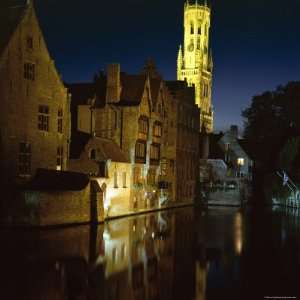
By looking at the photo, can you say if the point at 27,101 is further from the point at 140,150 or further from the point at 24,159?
the point at 140,150

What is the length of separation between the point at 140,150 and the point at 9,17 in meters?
23.0

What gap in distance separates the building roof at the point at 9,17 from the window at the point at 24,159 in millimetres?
7871

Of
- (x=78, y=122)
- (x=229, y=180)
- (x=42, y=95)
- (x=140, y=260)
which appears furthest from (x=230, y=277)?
(x=229, y=180)

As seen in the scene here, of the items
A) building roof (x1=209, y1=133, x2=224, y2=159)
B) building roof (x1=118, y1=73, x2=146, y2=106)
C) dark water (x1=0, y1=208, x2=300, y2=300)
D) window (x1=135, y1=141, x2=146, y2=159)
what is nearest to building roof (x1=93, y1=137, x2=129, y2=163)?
window (x1=135, y1=141, x2=146, y2=159)

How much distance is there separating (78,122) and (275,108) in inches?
1986

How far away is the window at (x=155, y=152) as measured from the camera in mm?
69238

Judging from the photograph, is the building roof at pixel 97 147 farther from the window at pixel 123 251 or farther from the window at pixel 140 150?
the window at pixel 123 251

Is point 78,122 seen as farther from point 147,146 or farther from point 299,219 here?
point 299,219

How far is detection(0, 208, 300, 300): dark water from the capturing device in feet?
76.8

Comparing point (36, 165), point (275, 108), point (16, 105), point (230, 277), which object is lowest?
point (230, 277)

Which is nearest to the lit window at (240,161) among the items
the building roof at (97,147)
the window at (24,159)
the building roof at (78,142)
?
the building roof at (97,147)

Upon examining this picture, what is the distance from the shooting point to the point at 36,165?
4812cm

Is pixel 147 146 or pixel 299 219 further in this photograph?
pixel 147 146

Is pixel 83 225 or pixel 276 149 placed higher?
pixel 276 149
